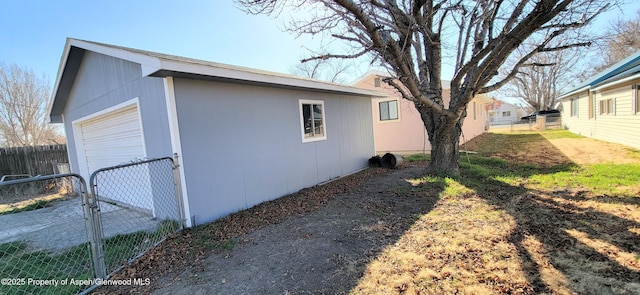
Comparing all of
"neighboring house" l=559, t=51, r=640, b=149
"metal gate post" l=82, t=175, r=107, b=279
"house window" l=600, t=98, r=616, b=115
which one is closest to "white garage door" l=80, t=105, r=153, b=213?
"metal gate post" l=82, t=175, r=107, b=279

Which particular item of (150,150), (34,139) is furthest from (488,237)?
(34,139)

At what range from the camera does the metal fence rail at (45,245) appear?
2.95 metres

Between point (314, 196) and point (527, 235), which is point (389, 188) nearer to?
point (314, 196)

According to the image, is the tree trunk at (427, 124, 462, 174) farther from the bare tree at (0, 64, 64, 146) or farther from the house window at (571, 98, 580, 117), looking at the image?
the bare tree at (0, 64, 64, 146)

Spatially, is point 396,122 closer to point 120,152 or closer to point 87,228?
point 120,152

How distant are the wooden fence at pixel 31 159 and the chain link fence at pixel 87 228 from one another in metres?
2.69

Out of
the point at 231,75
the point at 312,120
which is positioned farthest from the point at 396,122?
the point at 231,75

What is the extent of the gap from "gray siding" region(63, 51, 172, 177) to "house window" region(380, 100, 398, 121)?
10.3 meters

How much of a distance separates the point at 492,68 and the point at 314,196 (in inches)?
177

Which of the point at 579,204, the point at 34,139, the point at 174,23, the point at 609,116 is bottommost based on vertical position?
the point at 579,204

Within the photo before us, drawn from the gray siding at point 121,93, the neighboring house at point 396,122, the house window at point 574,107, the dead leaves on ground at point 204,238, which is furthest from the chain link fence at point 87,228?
the house window at point 574,107

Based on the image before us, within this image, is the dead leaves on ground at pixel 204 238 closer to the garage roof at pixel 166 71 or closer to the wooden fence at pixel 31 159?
the garage roof at pixel 166 71

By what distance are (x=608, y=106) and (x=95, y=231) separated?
17227 mm

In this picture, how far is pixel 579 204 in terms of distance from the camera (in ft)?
14.8
